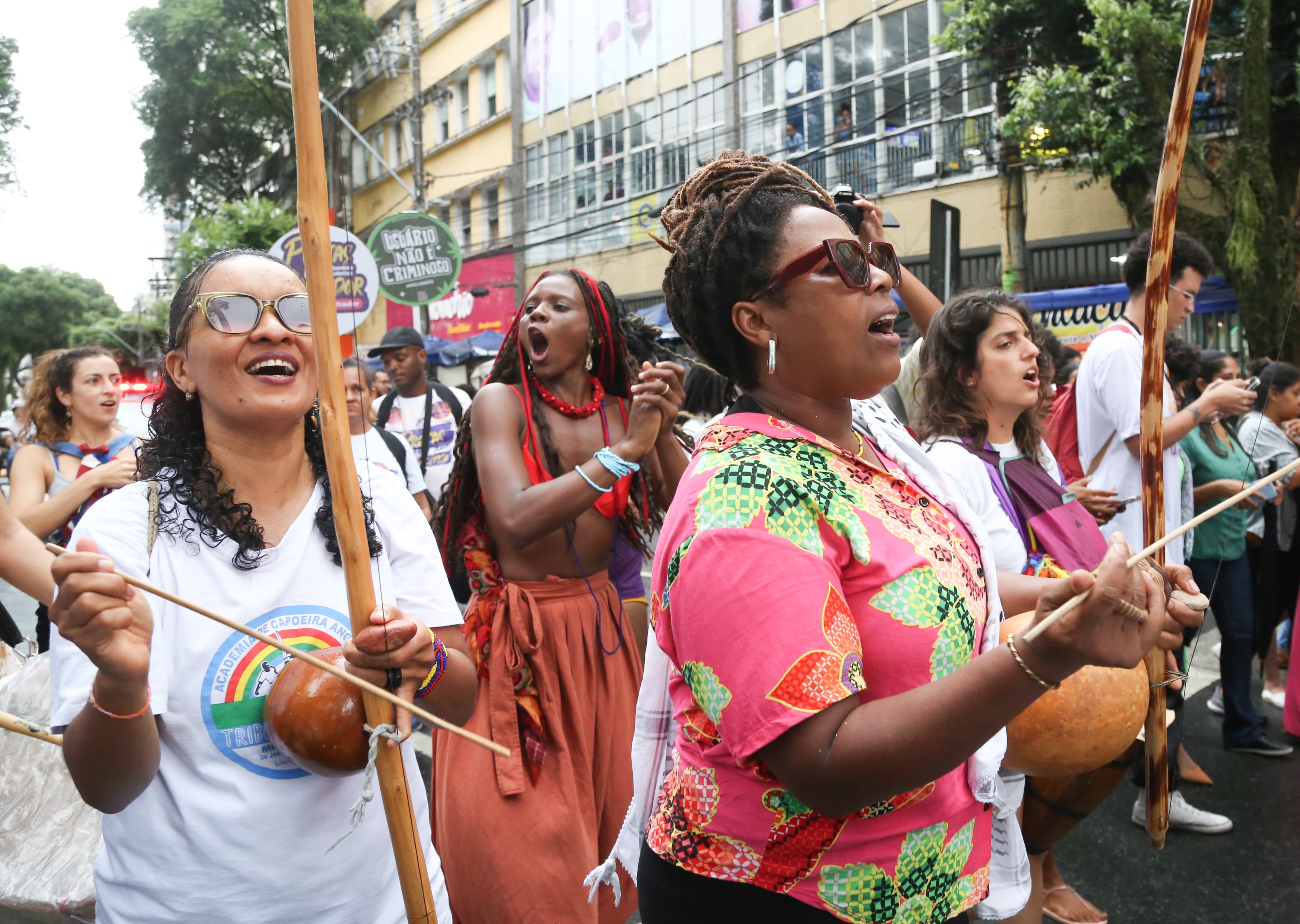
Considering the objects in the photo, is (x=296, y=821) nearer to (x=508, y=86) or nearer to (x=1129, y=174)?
(x=1129, y=174)

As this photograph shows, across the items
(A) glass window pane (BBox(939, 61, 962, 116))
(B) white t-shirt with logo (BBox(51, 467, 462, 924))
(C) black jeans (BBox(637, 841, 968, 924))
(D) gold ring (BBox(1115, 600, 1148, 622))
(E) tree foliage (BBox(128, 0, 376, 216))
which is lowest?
(C) black jeans (BBox(637, 841, 968, 924))

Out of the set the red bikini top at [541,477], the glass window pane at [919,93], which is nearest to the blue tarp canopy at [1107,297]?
the glass window pane at [919,93]

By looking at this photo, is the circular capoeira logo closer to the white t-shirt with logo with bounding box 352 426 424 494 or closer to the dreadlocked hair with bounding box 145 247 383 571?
the dreadlocked hair with bounding box 145 247 383 571

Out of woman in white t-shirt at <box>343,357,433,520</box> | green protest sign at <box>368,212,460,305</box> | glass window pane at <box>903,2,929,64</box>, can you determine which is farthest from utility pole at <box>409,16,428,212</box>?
woman in white t-shirt at <box>343,357,433,520</box>

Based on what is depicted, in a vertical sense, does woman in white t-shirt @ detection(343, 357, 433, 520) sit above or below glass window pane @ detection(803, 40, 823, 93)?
below

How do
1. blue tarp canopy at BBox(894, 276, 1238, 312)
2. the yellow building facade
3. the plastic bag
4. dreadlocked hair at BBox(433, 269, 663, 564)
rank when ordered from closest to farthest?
the plastic bag
dreadlocked hair at BBox(433, 269, 663, 564)
blue tarp canopy at BBox(894, 276, 1238, 312)
the yellow building facade

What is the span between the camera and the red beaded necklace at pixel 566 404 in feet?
10.4

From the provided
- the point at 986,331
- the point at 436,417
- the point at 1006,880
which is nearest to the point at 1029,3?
the point at 436,417

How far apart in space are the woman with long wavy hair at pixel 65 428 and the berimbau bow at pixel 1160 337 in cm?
381

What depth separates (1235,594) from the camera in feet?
15.1

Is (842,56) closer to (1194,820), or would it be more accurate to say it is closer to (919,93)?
(919,93)

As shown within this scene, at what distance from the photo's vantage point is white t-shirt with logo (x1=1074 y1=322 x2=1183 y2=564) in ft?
12.9

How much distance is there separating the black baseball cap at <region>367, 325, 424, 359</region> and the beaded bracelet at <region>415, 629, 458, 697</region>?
5185 mm

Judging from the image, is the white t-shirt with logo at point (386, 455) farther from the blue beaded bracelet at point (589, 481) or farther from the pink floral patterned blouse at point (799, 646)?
the pink floral patterned blouse at point (799, 646)
